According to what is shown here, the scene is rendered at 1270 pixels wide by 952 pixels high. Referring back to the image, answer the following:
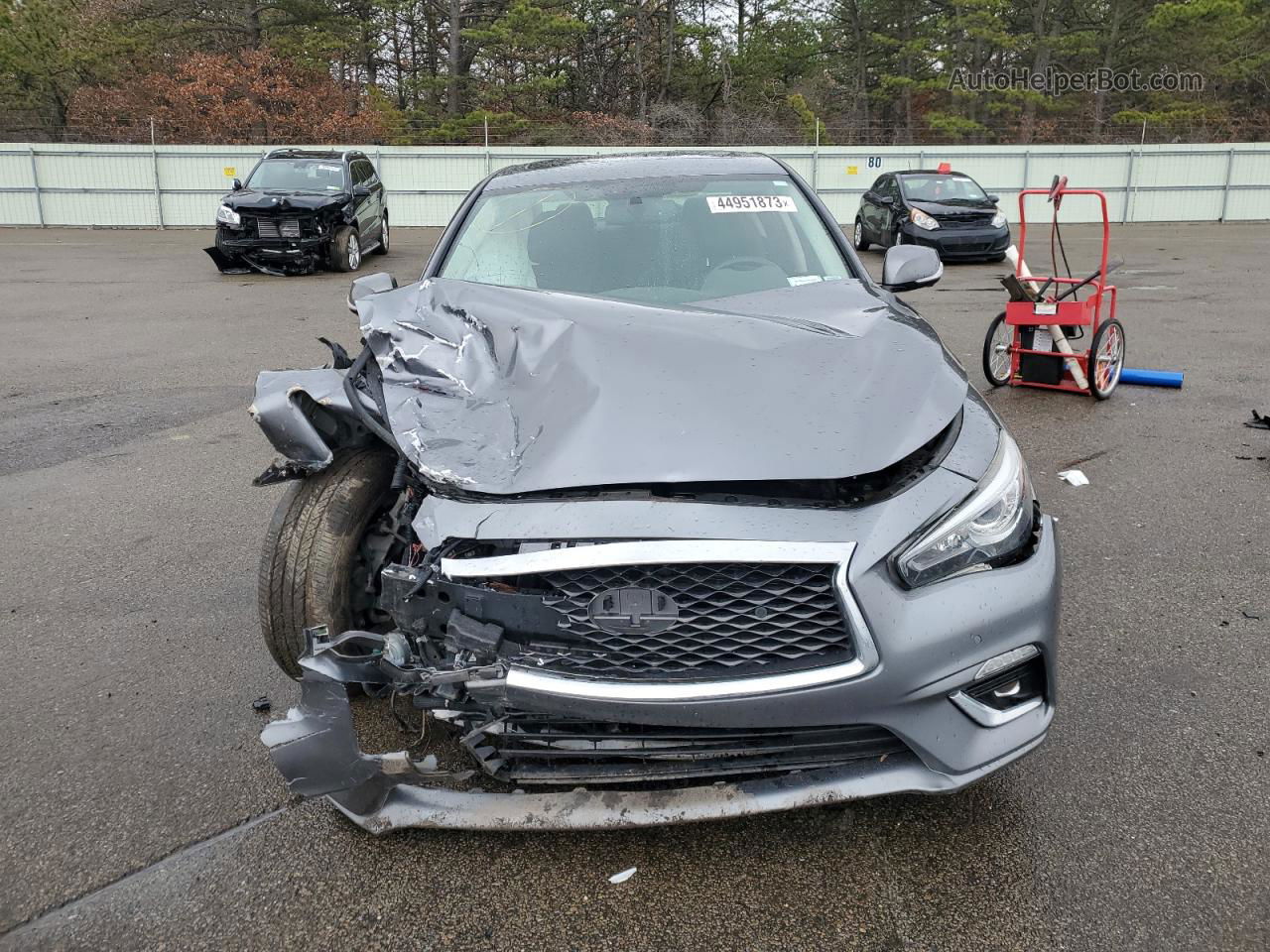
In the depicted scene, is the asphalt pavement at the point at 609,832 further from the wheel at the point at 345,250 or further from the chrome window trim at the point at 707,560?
the wheel at the point at 345,250

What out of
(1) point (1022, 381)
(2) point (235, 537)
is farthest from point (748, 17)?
(2) point (235, 537)

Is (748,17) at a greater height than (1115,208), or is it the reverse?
(748,17)

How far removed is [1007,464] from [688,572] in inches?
37.2

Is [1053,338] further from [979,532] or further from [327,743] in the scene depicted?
[327,743]

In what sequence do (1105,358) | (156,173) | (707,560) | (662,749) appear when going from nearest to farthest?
(707,560) < (662,749) < (1105,358) < (156,173)

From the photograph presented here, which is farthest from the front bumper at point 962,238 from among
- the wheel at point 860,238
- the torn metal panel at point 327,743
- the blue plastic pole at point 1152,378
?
the torn metal panel at point 327,743

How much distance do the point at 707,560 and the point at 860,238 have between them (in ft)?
57.0

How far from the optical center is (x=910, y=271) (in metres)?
4.04

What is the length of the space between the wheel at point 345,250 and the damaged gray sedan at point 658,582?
12712mm

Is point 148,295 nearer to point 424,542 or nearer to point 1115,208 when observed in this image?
point 424,542

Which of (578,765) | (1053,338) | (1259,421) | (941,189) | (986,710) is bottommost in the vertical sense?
(1259,421)

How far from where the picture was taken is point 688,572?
2092 mm

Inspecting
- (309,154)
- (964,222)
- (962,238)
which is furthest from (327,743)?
(964,222)

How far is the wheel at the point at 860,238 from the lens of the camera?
18.0m
